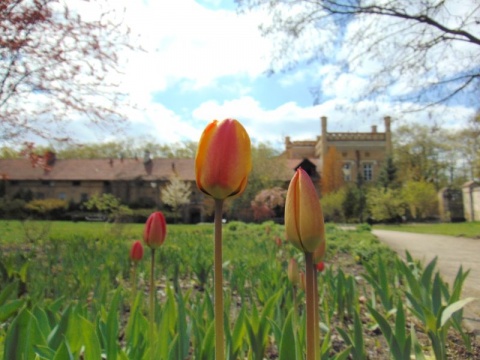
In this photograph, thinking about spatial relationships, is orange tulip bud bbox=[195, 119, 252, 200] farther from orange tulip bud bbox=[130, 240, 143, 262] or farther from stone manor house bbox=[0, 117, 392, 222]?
stone manor house bbox=[0, 117, 392, 222]

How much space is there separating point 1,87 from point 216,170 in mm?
5122

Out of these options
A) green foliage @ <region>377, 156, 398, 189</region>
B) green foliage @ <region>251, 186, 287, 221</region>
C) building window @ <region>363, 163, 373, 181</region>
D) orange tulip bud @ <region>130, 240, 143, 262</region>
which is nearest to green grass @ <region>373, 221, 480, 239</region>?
green foliage @ <region>251, 186, 287, 221</region>

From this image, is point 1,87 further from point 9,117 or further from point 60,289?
point 60,289

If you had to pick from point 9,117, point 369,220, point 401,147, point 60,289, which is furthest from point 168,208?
point 60,289

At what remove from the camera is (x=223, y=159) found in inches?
30.9

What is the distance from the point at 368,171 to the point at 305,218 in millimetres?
49226

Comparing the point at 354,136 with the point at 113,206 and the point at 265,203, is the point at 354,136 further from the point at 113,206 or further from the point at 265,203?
the point at 113,206

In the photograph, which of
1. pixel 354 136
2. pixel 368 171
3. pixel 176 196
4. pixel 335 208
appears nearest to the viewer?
pixel 335 208

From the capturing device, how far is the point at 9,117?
16.8 ft

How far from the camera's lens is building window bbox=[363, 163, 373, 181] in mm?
47406

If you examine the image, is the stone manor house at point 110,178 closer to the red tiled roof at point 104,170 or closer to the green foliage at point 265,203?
the red tiled roof at point 104,170

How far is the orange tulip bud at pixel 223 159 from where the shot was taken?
77 centimetres

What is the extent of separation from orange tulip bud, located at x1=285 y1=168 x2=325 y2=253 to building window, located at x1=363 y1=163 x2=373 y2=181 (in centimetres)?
4869

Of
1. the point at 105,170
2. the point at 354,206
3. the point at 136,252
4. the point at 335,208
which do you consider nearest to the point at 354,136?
the point at 354,206
